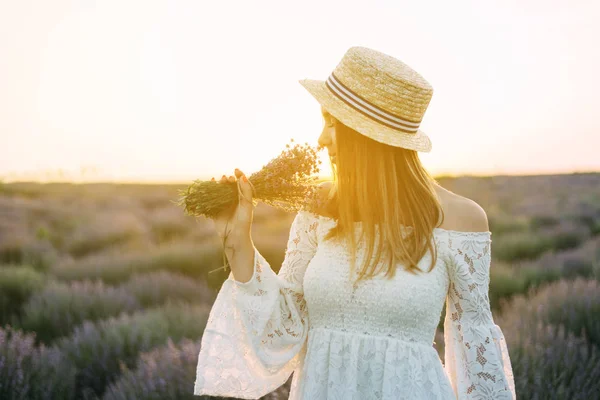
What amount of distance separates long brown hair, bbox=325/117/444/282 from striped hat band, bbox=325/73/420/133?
0.26ft

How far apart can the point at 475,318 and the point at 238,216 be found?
37.7 inches

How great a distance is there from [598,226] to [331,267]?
35.7 feet

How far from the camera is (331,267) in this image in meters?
2.44

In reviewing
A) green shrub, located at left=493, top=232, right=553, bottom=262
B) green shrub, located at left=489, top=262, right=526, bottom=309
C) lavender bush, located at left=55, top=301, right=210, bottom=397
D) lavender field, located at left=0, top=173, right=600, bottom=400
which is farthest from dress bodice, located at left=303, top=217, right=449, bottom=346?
green shrub, located at left=493, top=232, right=553, bottom=262

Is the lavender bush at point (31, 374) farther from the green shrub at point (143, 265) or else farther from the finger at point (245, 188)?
the green shrub at point (143, 265)

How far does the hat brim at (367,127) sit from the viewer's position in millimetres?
2387

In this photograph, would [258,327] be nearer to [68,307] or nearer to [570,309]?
[570,309]

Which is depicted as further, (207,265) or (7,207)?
(7,207)

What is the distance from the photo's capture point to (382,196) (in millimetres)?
2430

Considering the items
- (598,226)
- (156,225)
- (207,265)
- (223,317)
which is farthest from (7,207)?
(223,317)

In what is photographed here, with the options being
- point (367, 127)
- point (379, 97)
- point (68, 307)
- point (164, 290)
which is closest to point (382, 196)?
point (367, 127)

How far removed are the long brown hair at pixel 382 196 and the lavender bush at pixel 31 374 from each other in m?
2.56

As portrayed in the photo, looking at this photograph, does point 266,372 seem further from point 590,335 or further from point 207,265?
point 207,265

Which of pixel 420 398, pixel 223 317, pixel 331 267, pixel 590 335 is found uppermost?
pixel 331 267
